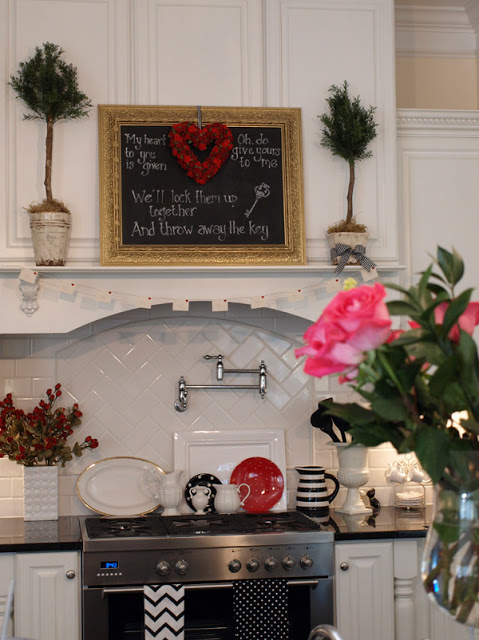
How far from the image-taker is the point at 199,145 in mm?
3240

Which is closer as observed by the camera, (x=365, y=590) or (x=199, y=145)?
(x=365, y=590)

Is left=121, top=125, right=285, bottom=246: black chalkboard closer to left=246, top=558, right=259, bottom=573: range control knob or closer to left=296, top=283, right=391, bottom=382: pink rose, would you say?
left=246, top=558, right=259, bottom=573: range control knob

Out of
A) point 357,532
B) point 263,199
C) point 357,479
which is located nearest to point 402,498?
point 357,479

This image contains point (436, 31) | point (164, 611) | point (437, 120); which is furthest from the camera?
point (436, 31)

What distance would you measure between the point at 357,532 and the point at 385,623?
1.14 feet

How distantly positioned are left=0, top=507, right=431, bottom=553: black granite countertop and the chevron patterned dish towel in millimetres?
309

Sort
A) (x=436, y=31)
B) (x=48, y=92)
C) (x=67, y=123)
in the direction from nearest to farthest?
(x=48, y=92)
(x=67, y=123)
(x=436, y=31)

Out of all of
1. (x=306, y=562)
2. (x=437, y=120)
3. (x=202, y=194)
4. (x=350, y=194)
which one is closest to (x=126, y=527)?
(x=306, y=562)

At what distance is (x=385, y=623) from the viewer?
3018 millimetres

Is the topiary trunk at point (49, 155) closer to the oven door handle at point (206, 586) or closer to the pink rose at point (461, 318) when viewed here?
the oven door handle at point (206, 586)

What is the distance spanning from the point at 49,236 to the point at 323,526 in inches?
58.1

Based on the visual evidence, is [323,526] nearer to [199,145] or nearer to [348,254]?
[348,254]

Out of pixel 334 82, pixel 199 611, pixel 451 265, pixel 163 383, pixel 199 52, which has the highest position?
pixel 199 52

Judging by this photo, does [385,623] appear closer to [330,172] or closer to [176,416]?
[176,416]
